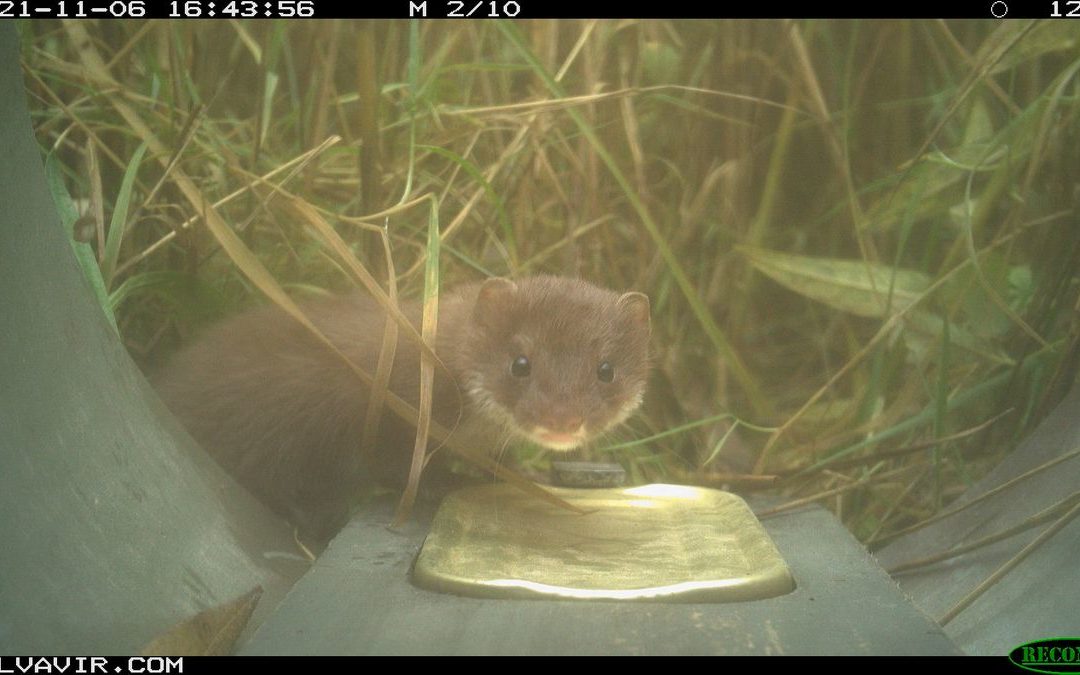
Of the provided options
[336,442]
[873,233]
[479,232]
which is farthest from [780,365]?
[336,442]

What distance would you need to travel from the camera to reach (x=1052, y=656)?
1678 millimetres

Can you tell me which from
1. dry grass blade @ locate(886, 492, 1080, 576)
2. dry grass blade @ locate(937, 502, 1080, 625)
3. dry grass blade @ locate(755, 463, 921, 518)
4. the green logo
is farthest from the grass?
the green logo

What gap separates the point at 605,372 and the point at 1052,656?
48.2 inches

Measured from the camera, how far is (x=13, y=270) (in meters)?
1.81

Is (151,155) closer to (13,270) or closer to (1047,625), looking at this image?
(13,270)

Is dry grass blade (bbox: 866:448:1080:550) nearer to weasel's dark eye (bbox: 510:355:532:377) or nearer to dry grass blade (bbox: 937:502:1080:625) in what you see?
dry grass blade (bbox: 937:502:1080:625)

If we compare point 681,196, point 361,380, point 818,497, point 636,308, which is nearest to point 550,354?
point 636,308

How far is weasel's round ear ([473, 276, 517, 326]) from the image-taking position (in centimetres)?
262

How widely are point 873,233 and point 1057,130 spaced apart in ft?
3.19

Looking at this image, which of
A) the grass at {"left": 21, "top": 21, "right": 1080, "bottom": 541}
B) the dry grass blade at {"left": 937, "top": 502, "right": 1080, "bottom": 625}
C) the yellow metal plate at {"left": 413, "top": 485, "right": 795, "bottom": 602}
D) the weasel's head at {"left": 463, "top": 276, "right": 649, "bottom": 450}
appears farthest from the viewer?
the grass at {"left": 21, "top": 21, "right": 1080, "bottom": 541}

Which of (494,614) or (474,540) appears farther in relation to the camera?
(474,540)

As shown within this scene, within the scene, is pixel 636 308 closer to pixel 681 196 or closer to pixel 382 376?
pixel 382 376

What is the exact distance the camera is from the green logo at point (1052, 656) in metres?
1.66

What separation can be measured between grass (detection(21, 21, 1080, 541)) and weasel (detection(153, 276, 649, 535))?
0.19 metres
